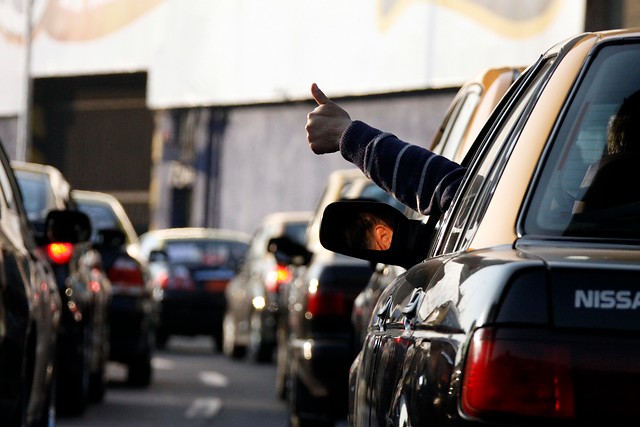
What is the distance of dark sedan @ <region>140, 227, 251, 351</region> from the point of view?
A: 889 inches

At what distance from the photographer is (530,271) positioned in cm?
297

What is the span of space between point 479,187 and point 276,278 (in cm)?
1497

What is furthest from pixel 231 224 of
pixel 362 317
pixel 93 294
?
pixel 362 317

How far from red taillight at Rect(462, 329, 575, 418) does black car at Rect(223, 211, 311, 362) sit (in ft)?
48.5

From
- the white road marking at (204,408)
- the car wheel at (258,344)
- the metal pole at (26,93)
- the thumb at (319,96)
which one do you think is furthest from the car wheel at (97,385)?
the metal pole at (26,93)

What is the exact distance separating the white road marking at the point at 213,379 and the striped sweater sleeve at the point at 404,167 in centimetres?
1192

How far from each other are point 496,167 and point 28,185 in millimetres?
8595

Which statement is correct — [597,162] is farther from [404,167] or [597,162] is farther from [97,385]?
[97,385]

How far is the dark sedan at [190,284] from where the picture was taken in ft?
74.1

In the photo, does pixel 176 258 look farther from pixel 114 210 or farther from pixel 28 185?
pixel 28 185

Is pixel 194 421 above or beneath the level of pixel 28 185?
beneath

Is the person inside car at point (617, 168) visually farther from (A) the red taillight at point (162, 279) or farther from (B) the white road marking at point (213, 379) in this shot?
(A) the red taillight at point (162, 279)

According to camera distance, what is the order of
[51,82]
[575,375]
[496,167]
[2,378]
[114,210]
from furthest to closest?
[51,82] → [114,210] → [2,378] → [496,167] → [575,375]

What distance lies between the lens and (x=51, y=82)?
4400 centimetres
